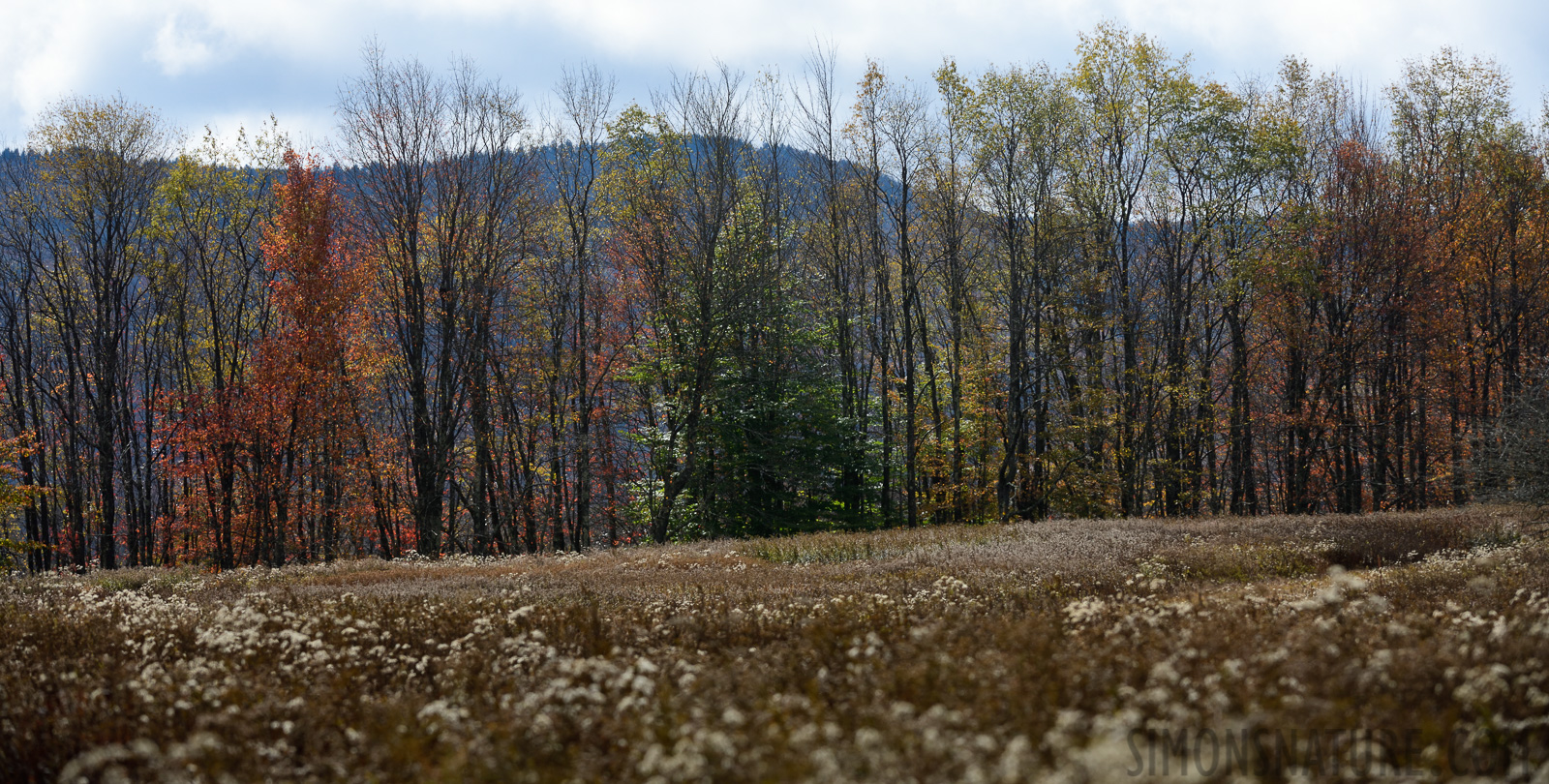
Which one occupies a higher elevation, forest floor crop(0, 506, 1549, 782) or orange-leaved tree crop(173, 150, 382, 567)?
orange-leaved tree crop(173, 150, 382, 567)

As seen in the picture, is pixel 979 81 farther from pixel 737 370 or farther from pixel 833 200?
pixel 737 370

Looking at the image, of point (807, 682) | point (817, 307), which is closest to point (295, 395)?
point (817, 307)

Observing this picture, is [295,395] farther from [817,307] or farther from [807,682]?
[807,682]

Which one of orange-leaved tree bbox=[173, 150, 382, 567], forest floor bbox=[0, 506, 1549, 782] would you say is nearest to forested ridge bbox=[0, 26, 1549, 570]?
orange-leaved tree bbox=[173, 150, 382, 567]

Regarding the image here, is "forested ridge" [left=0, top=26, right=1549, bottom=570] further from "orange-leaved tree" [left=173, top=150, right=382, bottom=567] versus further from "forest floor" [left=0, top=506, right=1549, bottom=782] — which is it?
"forest floor" [left=0, top=506, right=1549, bottom=782]

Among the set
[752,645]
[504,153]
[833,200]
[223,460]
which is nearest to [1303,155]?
[833,200]

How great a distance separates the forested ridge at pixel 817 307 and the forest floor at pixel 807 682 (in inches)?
708

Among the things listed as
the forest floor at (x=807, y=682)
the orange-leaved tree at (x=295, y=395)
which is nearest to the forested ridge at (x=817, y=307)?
the orange-leaved tree at (x=295, y=395)

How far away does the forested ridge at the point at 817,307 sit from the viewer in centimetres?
2847

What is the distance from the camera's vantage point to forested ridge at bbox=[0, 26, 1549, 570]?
28.5 metres

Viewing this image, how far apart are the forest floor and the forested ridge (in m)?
18.0

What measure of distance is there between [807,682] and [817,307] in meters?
30.3

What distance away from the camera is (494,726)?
4625mm

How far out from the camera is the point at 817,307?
3497 cm
